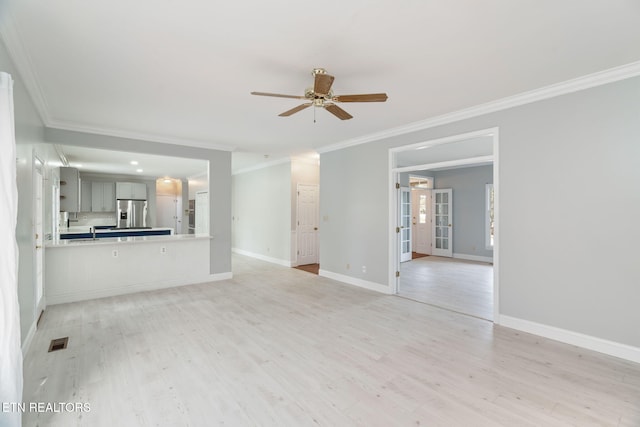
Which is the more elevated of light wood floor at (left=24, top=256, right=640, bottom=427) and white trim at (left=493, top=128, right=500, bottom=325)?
white trim at (left=493, top=128, right=500, bottom=325)

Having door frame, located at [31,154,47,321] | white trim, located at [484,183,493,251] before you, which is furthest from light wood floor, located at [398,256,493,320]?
door frame, located at [31,154,47,321]

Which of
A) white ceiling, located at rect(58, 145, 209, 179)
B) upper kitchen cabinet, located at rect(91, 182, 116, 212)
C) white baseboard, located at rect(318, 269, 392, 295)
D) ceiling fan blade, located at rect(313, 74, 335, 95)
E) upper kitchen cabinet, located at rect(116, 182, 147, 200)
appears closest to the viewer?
ceiling fan blade, located at rect(313, 74, 335, 95)

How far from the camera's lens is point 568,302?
121 inches

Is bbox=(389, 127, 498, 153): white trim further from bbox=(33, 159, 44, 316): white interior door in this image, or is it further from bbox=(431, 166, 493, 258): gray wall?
bbox=(33, 159, 44, 316): white interior door

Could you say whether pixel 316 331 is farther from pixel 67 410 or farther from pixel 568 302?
pixel 568 302

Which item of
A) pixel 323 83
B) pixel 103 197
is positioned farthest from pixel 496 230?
pixel 103 197

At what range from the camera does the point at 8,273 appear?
68.9 inches

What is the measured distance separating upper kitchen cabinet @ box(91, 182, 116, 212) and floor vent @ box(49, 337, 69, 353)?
24.4 ft

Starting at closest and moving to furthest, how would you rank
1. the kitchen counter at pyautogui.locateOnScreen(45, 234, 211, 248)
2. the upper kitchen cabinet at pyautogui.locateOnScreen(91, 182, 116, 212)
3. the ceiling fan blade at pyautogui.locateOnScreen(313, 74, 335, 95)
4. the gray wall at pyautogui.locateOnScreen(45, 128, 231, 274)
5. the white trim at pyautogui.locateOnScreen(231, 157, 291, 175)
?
the ceiling fan blade at pyautogui.locateOnScreen(313, 74, 335, 95) → the kitchen counter at pyautogui.locateOnScreen(45, 234, 211, 248) → the gray wall at pyautogui.locateOnScreen(45, 128, 231, 274) → the white trim at pyautogui.locateOnScreen(231, 157, 291, 175) → the upper kitchen cabinet at pyautogui.locateOnScreen(91, 182, 116, 212)

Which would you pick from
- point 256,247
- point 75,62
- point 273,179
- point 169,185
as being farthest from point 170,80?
point 169,185

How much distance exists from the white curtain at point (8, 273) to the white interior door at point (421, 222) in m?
9.31

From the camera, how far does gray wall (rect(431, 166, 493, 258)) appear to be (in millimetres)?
8141

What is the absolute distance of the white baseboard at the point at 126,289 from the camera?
4363 mm

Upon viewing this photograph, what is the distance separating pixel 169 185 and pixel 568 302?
11.8 meters
